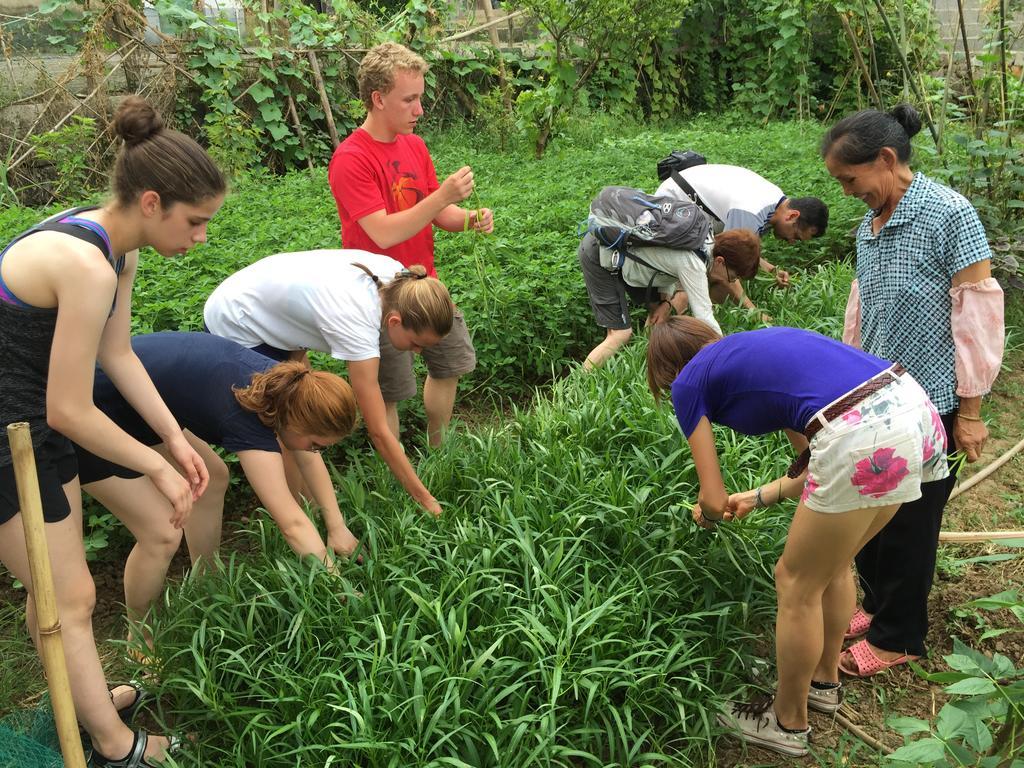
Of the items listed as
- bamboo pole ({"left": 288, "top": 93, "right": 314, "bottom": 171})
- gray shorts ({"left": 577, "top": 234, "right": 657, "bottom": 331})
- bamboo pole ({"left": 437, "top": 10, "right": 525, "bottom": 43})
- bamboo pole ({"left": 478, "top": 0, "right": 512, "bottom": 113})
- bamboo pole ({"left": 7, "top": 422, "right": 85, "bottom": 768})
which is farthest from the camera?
bamboo pole ({"left": 437, "top": 10, "right": 525, "bottom": 43})

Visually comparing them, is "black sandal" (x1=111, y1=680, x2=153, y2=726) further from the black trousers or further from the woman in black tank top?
the black trousers

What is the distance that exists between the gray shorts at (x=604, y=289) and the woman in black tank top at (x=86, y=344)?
2392 mm

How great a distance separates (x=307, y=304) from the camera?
2.79 metres

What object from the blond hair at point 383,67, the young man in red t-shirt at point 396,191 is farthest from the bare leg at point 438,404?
the blond hair at point 383,67

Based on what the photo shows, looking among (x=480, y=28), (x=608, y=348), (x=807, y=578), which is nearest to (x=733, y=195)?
(x=608, y=348)

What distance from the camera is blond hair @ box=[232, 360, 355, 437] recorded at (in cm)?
240

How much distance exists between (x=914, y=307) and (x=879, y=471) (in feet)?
2.57

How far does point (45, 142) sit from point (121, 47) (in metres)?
1.38

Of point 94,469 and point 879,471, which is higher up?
point 94,469

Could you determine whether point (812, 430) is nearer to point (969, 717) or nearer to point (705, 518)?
point (705, 518)

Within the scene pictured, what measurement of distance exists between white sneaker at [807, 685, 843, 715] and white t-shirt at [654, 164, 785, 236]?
2399mm

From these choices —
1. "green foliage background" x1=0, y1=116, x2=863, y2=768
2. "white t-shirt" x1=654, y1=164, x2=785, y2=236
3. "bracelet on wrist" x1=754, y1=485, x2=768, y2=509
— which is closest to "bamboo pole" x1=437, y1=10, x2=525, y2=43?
"white t-shirt" x1=654, y1=164, x2=785, y2=236

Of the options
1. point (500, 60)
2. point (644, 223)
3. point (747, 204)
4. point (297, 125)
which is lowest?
point (747, 204)

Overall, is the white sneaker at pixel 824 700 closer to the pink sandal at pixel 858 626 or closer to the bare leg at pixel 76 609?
the pink sandal at pixel 858 626
